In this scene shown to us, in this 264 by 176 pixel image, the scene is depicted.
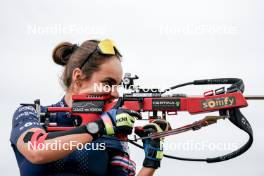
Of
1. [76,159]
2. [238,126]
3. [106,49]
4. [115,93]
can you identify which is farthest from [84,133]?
[238,126]

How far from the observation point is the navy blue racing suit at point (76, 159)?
268 inches

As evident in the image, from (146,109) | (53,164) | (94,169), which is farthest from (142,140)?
(53,164)

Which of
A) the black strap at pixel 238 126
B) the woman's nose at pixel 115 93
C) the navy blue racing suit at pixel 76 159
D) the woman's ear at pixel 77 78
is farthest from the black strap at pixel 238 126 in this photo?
the woman's ear at pixel 77 78

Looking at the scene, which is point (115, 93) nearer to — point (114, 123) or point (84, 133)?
point (114, 123)

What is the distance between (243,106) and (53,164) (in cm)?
272

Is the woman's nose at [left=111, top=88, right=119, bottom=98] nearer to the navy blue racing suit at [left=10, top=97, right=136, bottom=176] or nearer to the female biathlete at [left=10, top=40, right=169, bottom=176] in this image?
the female biathlete at [left=10, top=40, right=169, bottom=176]

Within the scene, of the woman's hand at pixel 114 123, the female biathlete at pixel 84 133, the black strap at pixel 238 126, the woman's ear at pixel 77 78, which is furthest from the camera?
the woman's ear at pixel 77 78

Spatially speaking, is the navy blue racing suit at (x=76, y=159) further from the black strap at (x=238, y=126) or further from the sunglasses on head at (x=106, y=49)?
the sunglasses on head at (x=106, y=49)

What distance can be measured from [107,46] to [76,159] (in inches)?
74.3

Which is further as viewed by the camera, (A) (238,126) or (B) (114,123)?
(A) (238,126)

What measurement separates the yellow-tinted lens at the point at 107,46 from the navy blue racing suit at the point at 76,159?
1008 millimetres

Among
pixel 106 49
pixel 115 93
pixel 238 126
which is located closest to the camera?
pixel 115 93

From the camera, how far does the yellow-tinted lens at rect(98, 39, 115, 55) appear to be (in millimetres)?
7934

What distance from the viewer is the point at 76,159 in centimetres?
705
